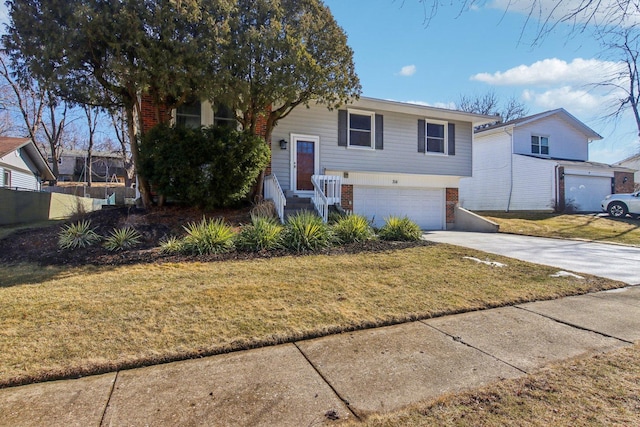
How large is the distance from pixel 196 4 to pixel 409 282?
6.82 m

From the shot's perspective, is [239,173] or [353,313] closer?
[353,313]

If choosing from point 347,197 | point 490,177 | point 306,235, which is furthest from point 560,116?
point 306,235

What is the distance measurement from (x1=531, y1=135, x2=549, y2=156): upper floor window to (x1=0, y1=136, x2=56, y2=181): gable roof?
27556 millimetres

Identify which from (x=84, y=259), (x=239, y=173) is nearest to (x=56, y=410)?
(x=84, y=259)

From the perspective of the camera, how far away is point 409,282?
17.2ft

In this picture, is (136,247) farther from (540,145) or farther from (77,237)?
(540,145)

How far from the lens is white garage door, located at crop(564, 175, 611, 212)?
18.9 metres

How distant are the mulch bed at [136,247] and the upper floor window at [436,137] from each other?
742cm

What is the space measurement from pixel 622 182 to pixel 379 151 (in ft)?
55.6

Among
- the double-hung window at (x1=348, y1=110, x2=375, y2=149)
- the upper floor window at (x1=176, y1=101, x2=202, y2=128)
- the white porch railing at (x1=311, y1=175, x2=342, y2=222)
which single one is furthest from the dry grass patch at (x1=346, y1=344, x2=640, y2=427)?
the double-hung window at (x1=348, y1=110, x2=375, y2=149)

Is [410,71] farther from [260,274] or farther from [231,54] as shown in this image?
[260,274]

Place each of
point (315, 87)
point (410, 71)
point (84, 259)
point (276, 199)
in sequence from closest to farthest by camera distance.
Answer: point (84, 259) < point (410, 71) < point (315, 87) < point (276, 199)

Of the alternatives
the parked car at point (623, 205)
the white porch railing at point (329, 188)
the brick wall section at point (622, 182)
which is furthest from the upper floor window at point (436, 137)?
the brick wall section at point (622, 182)

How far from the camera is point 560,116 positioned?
21.3 m
